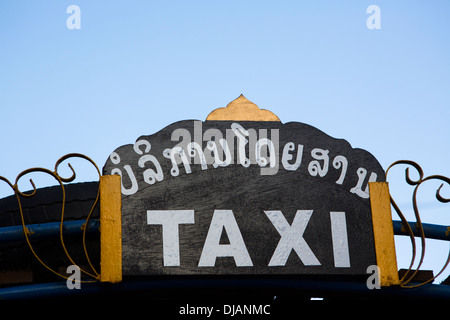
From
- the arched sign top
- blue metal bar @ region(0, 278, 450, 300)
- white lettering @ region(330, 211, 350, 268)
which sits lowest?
blue metal bar @ region(0, 278, 450, 300)

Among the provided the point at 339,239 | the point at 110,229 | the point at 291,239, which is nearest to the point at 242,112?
the point at 291,239

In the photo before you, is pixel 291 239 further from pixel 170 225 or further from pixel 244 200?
pixel 170 225

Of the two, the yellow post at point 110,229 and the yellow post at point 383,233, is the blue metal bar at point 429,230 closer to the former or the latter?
the yellow post at point 383,233

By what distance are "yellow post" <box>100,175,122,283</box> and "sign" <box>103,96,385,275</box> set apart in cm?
6

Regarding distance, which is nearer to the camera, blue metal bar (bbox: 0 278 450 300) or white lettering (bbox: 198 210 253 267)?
blue metal bar (bbox: 0 278 450 300)

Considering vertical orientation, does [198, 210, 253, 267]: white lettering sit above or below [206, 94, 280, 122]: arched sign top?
below

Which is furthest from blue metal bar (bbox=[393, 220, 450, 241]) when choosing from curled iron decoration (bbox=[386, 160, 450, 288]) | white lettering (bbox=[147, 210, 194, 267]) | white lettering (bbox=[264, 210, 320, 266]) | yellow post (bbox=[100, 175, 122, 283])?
yellow post (bbox=[100, 175, 122, 283])

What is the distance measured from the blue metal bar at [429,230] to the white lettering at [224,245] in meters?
1.59

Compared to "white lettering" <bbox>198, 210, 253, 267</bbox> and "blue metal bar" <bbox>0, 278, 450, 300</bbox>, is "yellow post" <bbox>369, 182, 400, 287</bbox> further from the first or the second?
"white lettering" <bbox>198, 210, 253, 267</bbox>

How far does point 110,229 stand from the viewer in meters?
6.08

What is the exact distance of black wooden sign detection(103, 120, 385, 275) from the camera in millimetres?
6137

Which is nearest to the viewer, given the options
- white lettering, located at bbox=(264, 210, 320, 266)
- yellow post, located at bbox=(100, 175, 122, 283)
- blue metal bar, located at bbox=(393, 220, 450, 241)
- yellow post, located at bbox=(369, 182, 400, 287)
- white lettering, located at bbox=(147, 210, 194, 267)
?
yellow post, located at bbox=(100, 175, 122, 283)
